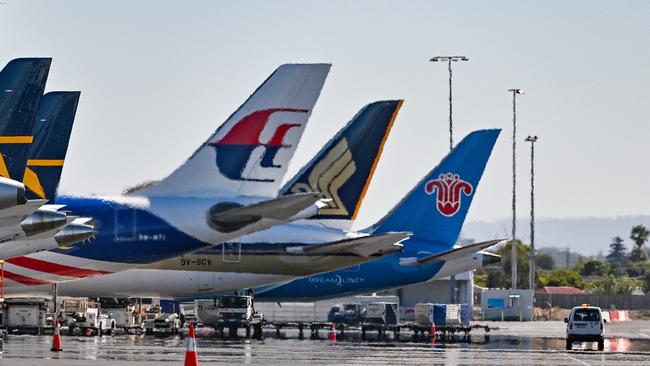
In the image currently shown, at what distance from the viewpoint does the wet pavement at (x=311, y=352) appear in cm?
3988

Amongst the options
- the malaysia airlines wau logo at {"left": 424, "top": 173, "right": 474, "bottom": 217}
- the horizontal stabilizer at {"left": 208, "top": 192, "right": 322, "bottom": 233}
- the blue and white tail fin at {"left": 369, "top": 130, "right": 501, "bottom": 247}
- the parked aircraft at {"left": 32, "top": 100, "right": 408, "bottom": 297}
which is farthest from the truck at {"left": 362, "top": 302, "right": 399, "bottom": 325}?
the horizontal stabilizer at {"left": 208, "top": 192, "right": 322, "bottom": 233}

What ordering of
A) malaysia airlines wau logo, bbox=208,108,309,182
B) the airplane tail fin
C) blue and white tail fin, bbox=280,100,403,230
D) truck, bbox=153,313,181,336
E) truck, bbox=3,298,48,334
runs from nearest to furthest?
1. the airplane tail fin
2. malaysia airlines wau logo, bbox=208,108,309,182
3. truck, bbox=3,298,48,334
4. blue and white tail fin, bbox=280,100,403,230
5. truck, bbox=153,313,181,336

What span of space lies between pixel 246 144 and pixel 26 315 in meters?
17.3

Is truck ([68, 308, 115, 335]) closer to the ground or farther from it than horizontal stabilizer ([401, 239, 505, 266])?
closer to the ground

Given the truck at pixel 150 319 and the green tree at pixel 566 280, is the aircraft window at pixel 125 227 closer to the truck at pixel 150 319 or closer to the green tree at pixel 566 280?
the truck at pixel 150 319

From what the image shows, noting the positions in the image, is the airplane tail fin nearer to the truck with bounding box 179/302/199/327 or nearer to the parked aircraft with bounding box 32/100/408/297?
the parked aircraft with bounding box 32/100/408/297

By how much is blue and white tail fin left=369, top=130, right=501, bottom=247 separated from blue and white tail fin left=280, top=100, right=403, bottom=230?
244 inches

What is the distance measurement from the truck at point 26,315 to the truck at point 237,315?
7707mm

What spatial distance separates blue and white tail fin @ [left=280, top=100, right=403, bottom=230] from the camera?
53812 mm

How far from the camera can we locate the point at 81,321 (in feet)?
180

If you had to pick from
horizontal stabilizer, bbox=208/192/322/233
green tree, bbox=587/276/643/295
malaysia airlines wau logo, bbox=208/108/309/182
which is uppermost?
malaysia airlines wau logo, bbox=208/108/309/182

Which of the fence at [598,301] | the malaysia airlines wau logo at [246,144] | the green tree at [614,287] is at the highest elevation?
the malaysia airlines wau logo at [246,144]

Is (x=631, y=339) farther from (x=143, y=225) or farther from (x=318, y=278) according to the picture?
(x=143, y=225)

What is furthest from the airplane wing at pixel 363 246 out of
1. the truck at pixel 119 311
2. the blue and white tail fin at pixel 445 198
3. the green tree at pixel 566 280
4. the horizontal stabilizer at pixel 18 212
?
the green tree at pixel 566 280
